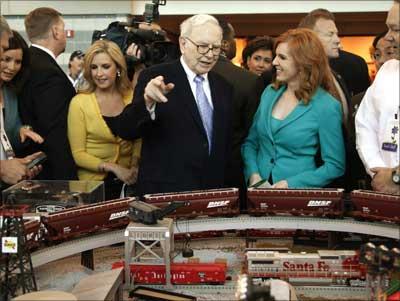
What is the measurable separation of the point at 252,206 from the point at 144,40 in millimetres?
1956

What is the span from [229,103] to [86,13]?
6.18m

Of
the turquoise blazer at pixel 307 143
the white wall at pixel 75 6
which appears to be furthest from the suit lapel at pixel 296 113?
the white wall at pixel 75 6

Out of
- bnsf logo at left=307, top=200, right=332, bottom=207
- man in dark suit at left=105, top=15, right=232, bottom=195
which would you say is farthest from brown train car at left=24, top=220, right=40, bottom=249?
bnsf logo at left=307, top=200, right=332, bottom=207

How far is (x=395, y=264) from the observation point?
9.25 ft

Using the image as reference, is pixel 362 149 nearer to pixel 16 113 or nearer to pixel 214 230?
pixel 214 230

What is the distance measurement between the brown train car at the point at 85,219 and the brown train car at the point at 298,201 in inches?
33.4

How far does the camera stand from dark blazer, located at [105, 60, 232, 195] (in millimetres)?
4086

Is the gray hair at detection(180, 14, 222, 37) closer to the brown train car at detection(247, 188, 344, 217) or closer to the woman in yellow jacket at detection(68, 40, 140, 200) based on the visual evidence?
the woman in yellow jacket at detection(68, 40, 140, 200)

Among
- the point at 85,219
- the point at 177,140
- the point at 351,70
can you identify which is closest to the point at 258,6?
the point at 351,70

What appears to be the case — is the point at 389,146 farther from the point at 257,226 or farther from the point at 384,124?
the point at 257,226

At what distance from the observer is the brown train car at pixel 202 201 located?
373 cm

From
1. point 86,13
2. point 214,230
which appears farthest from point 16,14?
point 214,230

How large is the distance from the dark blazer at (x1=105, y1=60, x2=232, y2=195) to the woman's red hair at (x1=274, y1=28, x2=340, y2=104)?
0.58 m

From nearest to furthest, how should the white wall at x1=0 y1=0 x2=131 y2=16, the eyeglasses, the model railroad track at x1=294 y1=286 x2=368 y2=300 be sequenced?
the model railroad track at x1=294 y1=286 x2=368 y2=300 < the eyeglasses < the white wall at x1=0 y1=0 x2=131 y2=16
